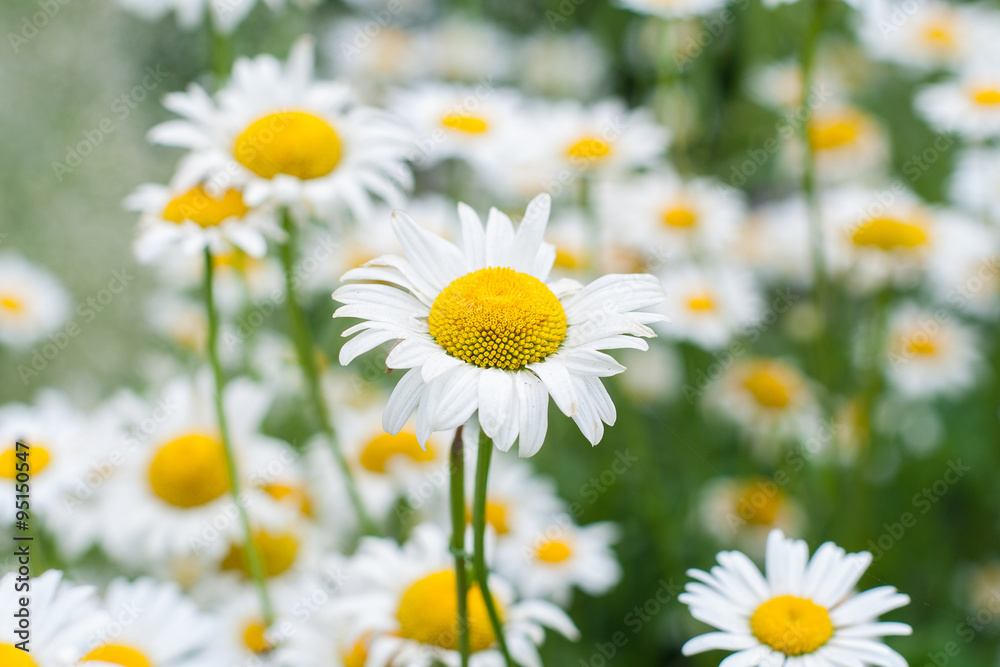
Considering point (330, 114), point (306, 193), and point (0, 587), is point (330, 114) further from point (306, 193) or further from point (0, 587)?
point (0, 587)

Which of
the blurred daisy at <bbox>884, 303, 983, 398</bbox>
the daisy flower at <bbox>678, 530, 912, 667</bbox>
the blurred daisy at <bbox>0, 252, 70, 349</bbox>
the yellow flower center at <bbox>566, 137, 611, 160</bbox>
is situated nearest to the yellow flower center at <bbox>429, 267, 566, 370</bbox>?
the daisy flower at <bbox>678, 530, 912, 667</bbox>

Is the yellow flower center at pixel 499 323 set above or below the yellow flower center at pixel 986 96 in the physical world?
below

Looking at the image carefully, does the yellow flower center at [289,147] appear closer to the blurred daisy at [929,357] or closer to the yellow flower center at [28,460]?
the yellow flower center at [28,460]

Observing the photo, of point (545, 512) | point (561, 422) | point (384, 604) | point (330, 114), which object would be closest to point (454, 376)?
point (384, 604)

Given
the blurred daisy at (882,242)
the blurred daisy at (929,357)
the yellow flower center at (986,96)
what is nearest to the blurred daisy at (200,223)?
the blurred daisy at (882,242)

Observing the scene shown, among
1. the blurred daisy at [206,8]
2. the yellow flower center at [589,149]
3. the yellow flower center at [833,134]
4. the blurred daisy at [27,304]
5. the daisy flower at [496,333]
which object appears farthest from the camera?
the yellow flower center at [833,134]

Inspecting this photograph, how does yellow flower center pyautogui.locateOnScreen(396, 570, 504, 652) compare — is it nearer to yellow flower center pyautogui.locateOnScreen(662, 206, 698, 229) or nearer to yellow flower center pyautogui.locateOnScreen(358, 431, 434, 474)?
yellow flower center pyautogui.locateOnScreen(358, 431, 434, 474)

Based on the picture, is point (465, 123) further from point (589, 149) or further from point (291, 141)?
point (291, 141)
